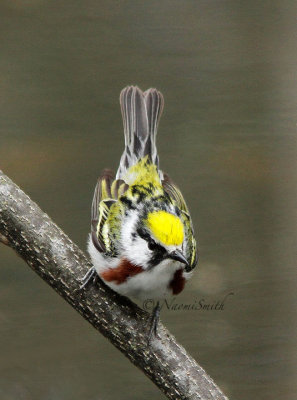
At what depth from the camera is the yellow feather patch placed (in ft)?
7.97

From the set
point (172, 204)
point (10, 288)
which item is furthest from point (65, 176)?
point (172, 204)

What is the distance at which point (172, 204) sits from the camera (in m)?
2.75

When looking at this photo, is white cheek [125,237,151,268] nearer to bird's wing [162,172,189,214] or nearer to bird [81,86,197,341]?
bird [81,86,197,341]

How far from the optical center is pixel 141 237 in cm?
255

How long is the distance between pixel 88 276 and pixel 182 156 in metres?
1.75

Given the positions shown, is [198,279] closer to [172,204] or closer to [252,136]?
[252,136]

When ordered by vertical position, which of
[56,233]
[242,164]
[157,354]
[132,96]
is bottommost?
[157,354]

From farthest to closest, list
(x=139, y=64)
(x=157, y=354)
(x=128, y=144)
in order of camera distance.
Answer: (x=139, y=64), (x=128, y=144), (x=157, y=354)

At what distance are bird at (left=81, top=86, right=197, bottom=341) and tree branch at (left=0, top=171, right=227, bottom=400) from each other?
4cm

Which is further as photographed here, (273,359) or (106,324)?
(273,359)

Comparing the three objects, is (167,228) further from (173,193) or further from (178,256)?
(173,193)

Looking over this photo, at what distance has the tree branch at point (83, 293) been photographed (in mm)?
2459

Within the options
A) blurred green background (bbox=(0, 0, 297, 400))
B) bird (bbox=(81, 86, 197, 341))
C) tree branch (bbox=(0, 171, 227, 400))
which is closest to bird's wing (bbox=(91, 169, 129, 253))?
bird (bbox=(81, 86, 197, 341))

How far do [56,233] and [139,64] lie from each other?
187 cm
